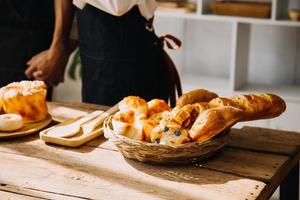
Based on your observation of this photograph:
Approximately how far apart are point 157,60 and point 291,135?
2.19ft

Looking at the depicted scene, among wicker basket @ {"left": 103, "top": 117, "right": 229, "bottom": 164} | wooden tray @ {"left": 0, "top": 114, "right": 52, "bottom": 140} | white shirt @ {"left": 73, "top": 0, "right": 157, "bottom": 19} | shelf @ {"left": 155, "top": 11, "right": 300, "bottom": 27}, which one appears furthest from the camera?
shelf @ {"left": 155, "top": 11, "right": 300, "bottom": 27}

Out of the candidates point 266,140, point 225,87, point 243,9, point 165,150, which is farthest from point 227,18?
point 165,150

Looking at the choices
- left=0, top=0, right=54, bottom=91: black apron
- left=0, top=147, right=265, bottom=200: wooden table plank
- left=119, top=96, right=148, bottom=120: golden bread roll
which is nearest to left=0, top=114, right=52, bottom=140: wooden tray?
left=0, top=147, right=265, bottom=200: wooden table plank

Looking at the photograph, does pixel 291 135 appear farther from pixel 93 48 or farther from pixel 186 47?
pixel 186 47

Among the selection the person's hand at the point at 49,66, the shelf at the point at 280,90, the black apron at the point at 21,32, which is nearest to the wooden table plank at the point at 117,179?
the person's hand at the point at 49,66

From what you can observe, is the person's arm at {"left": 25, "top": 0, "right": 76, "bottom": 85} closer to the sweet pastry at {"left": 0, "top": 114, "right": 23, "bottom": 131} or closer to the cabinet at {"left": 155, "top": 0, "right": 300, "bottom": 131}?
the sweet pastry at {"left": 0, "top": 114, "right": 23, "bottom": 131}

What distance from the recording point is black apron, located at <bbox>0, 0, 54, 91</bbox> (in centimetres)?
257

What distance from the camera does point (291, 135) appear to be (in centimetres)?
180

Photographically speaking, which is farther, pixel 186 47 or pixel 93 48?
pixel 186 47

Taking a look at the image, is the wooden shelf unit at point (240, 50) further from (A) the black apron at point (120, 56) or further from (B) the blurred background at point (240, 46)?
(A) the black apron at point (120, 56)

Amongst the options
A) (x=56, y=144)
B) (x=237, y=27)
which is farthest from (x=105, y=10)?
(x=237, y=27)

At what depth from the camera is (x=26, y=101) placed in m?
1.79

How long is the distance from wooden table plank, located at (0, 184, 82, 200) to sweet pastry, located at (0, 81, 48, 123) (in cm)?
43

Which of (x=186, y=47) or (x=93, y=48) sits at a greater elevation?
(x=93, y=48)
